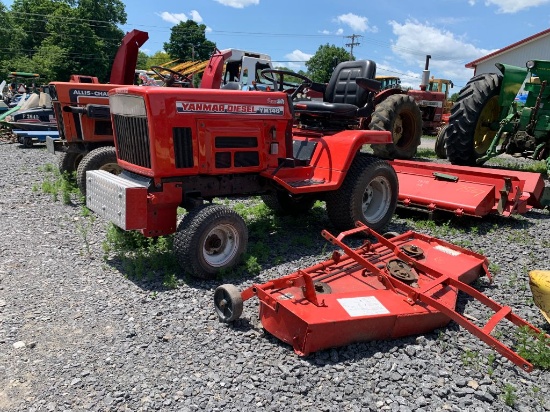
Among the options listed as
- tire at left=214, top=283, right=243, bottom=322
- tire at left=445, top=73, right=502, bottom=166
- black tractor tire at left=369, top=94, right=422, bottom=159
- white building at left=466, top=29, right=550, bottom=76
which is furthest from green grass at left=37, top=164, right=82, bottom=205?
white building at left=466, top=29, right=550, bottom=76

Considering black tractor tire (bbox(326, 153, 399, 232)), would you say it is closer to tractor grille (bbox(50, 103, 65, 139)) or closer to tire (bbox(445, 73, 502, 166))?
tire (bbox(445, 73, 502, 166))

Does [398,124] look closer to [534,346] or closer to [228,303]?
[534,346]

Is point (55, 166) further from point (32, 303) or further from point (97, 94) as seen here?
point (32, 303)

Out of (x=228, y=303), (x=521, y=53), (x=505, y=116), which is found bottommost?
(x=228, y=303)

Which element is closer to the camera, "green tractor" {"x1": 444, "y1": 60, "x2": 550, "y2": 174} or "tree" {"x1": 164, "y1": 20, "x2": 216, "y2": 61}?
"green tractor" {"x1": 444, "y1": 60, "x2": 550, "y2": 174}

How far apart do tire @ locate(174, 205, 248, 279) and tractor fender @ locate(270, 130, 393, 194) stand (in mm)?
781

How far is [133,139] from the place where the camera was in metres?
4.21

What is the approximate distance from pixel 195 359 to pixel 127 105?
7.92 feet

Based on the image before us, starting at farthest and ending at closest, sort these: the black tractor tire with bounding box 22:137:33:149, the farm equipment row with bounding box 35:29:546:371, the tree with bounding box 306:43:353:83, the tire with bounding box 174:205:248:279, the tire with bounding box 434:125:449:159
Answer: the tree with bounding box 306:43:353:83 < the black tractor tire with bounding box 22:137:33:149 < the tire with bounding box 434:125:449:159 < the tire with bounding box 174:205:248:279 < the farm equipment row with bounding box 35:29:546:371

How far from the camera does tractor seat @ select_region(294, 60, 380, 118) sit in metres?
5.46

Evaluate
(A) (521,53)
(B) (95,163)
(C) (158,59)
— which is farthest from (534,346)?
(C) (158,59)

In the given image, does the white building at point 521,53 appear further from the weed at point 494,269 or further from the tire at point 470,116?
the weed at point 494,269

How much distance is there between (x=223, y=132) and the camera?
→ 4.29 meters

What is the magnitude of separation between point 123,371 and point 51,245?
2.66 metres
